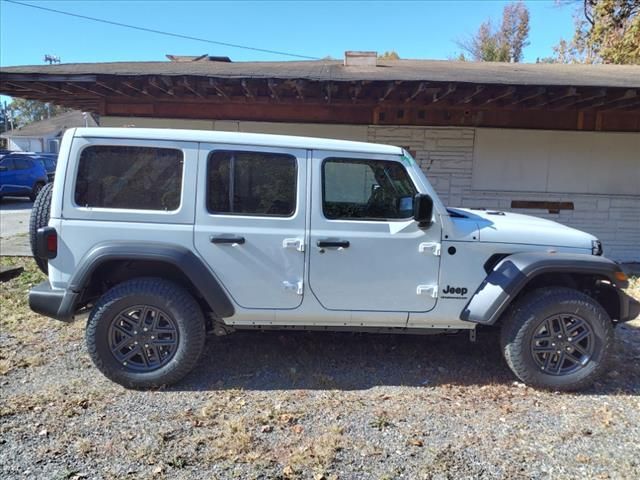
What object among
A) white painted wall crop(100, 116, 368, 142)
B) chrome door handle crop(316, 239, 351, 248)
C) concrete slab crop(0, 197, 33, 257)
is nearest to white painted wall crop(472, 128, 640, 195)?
white painted wall crop(100, 116, 368, 142)

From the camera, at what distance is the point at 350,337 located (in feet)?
15.8

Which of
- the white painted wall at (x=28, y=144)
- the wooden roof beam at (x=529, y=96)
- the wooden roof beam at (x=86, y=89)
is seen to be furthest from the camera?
the white painted wall at (x=28, y=144)

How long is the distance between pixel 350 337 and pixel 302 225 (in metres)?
1.68

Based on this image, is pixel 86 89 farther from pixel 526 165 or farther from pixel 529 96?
pixel 526 165

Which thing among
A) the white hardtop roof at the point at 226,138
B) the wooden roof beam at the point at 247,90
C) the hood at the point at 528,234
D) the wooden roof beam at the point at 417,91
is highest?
the wooden roof beam at the point at 417,91

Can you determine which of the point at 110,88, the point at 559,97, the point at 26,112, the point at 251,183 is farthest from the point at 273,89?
the point at 26,112

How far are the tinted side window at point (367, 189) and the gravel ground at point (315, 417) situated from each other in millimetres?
1409

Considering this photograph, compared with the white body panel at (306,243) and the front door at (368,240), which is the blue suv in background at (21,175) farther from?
the front door at (368,240)

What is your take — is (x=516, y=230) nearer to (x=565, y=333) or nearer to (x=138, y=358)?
(x=565, y=333)

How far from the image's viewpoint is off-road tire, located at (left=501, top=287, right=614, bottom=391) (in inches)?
144

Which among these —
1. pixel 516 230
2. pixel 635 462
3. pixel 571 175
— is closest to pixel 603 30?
pixel 571 175

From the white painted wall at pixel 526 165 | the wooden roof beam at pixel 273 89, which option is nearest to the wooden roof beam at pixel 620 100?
the white painted wall at pixel 526 165

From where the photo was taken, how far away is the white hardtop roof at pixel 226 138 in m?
3.58

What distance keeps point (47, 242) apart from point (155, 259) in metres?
0.80
